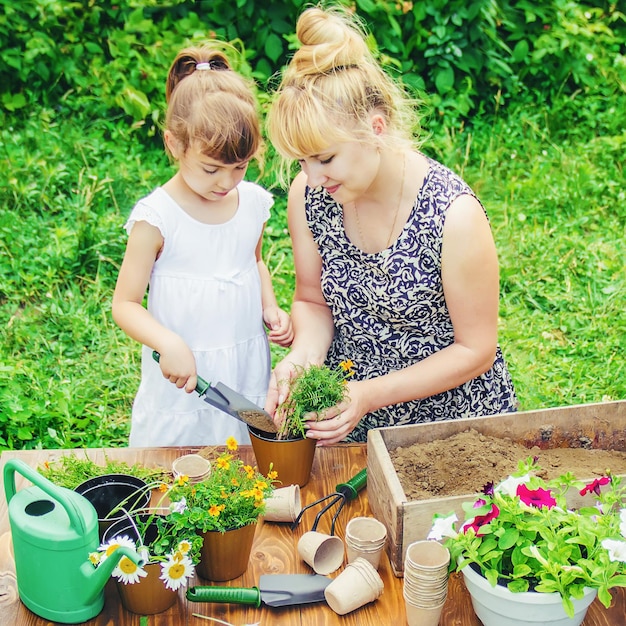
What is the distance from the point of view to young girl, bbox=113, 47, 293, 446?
1.98 meters

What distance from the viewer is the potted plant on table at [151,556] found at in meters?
1.29

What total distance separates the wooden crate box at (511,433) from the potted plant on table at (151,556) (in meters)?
0.36

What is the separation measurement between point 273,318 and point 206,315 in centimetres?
20

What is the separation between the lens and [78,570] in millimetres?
1294

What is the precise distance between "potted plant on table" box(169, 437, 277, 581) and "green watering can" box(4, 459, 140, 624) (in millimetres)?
128

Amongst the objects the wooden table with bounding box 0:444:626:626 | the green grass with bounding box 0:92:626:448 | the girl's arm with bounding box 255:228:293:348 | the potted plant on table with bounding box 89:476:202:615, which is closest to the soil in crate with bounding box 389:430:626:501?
the wooden table with bounding box 0:444:626:626

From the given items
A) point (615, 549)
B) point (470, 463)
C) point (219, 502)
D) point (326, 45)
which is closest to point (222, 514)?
point (219, 502)

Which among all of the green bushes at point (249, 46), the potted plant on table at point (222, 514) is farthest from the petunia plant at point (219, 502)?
the green bushes at point (249, 46)

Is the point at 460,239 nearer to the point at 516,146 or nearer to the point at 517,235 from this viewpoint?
the point at 517,235

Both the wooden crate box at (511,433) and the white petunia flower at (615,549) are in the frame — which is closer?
the white petunia flower at (615,549)

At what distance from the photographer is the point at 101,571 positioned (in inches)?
50.4

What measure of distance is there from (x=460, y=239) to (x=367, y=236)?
0.83ft

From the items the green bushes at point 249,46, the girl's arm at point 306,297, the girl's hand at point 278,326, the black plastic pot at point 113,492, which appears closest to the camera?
the black plastic pot at point 113,492

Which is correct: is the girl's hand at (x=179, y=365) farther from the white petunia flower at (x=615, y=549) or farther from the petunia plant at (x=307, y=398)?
the white petunia flower at (x=615, y=549)
